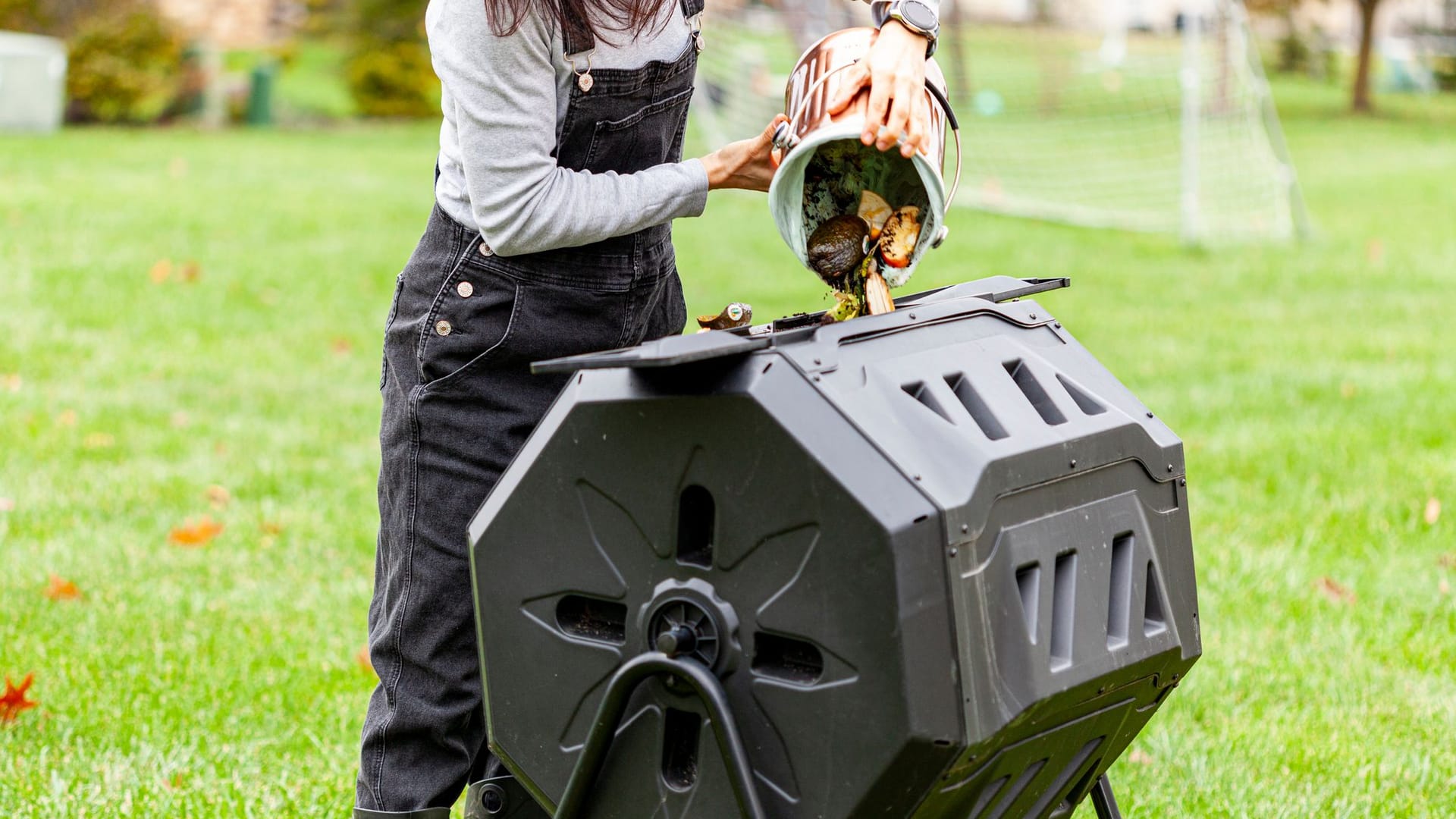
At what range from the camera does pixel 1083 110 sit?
16.8 m

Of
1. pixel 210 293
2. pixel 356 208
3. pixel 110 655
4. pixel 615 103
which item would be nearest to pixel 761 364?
pixel 615 103

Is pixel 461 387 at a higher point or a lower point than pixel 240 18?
higher

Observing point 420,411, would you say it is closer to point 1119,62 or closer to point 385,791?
point 385,791

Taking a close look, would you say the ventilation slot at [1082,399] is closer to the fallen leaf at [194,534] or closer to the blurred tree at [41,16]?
the fallen leaf at [194,534]

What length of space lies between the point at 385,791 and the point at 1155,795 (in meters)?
1.49

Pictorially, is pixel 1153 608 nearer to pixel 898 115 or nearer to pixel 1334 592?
pixel 898 115

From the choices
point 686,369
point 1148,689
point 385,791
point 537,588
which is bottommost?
point 385,791

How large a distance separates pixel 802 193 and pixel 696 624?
624 mm

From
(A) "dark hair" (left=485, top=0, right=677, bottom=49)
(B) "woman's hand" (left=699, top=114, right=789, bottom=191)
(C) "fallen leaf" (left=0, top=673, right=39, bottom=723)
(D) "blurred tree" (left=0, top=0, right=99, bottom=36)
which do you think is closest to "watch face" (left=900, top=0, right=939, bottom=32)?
(B) "woman's hand" (left=699, top=114, right=789, bottom=191)

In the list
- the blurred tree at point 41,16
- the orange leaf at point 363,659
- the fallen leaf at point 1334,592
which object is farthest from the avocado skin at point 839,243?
the blurred tree at point 41,16

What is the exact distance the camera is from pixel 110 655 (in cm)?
350

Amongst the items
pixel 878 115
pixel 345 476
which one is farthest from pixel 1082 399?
pixel 345 476

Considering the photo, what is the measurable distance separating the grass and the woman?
0.77m

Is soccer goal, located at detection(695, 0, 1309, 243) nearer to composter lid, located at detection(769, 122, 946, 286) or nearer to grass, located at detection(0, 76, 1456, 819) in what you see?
grass, located at detection(0, 76, 1456, 819)
